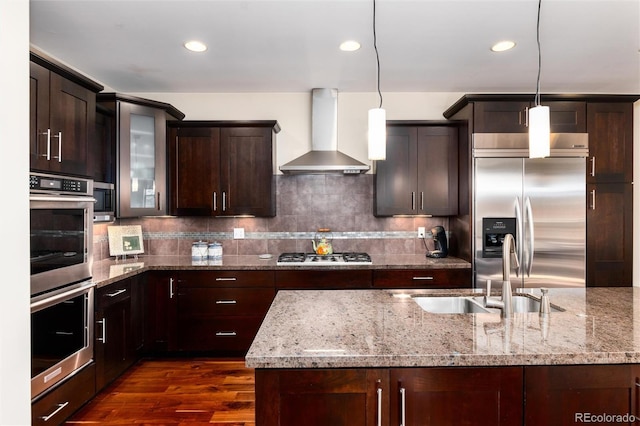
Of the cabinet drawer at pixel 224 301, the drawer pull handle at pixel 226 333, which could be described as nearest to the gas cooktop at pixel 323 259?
the cabinet drawer at pixel 224 301

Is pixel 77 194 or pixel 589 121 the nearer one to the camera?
pixel 77 194

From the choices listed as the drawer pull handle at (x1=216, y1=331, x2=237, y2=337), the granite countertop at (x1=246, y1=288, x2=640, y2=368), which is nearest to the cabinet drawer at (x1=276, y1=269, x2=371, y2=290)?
the drawer pull handle at (x1=216, y1=331, x2=237, y2=337)

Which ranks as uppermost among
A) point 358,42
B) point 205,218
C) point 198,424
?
point 358,42

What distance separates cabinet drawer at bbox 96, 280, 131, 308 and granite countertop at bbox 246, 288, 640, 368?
148 cm

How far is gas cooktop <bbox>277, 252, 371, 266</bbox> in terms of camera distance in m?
3.35

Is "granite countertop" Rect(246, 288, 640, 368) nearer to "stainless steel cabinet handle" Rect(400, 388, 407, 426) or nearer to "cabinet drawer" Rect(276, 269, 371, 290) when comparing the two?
"stainless steel cabinet handle" Rect(400, 388, 407, 426)

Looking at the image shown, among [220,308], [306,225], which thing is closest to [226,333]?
[220,308]

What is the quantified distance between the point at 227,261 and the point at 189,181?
2.73 ft

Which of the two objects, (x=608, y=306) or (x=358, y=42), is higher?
(x=358, y=42)

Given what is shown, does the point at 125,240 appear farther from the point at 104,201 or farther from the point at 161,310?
the point at 161,310
